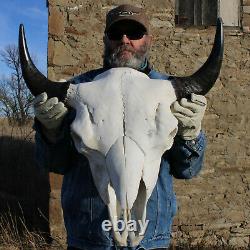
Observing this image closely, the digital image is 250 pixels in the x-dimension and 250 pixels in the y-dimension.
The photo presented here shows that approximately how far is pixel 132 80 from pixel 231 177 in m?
4.14

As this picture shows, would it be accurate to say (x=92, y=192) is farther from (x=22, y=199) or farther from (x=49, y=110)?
(x=22, y=199)

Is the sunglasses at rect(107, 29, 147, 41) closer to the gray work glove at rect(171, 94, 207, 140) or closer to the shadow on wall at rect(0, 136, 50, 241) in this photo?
the gray work glove at rect(171, 94, 207, 140)

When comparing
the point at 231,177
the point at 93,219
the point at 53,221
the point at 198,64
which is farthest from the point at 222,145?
the point at 93,219

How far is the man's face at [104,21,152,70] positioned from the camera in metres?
2.63

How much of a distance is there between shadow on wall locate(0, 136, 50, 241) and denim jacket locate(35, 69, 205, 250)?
348cm

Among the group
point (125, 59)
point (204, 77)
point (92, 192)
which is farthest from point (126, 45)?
point (92, 192)

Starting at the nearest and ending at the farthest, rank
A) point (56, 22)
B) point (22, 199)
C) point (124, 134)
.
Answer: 1. point (124, 134)
2. point (56, 22)
3. point (22, 199)

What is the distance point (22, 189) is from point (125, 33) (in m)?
7.01

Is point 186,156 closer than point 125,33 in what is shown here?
Yes

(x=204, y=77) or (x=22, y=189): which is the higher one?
(x=204, y=77)

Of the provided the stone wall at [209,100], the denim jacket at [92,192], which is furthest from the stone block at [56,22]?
the denim jacket at [92,192]

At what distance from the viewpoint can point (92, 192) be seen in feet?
8.36

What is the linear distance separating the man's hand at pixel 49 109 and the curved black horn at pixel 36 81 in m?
0.05

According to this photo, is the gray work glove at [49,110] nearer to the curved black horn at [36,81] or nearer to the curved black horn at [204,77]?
the curved black horn at [36,81]
